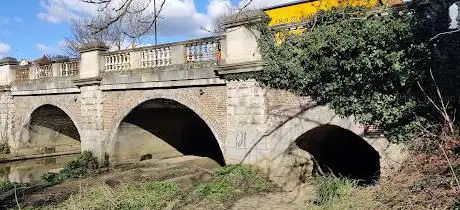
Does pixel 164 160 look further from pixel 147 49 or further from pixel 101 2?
pixel 101 2

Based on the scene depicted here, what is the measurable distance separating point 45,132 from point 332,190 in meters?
15.4

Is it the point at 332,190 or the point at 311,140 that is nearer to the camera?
the point at 332,190

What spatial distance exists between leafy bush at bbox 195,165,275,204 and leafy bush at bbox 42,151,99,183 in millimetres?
5050

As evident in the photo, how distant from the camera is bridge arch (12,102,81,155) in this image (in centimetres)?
1853

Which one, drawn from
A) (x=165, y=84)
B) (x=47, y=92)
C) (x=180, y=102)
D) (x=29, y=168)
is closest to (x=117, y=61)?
(x=165, y=84)

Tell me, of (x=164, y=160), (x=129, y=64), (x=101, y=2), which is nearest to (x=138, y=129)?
(x=164, y=160)

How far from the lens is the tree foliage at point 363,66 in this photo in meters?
8.20

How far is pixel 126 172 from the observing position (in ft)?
41.4

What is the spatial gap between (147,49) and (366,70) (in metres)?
6.87

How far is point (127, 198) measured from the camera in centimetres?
831

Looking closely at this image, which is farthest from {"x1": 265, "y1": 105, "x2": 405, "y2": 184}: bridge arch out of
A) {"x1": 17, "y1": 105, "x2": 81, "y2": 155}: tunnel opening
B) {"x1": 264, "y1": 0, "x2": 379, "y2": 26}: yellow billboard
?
{"x1": 17, "y1": 105, "x2": 81, "y2": 155}: tunnel opening

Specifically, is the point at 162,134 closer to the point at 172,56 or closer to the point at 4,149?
the point at 172,56

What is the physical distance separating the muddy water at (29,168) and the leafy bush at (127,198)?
7567 mm

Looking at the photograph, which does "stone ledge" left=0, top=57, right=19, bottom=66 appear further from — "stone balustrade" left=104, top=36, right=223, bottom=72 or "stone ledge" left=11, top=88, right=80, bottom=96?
"stone balustrade" left=104, top=36, right=223, bottom=72
